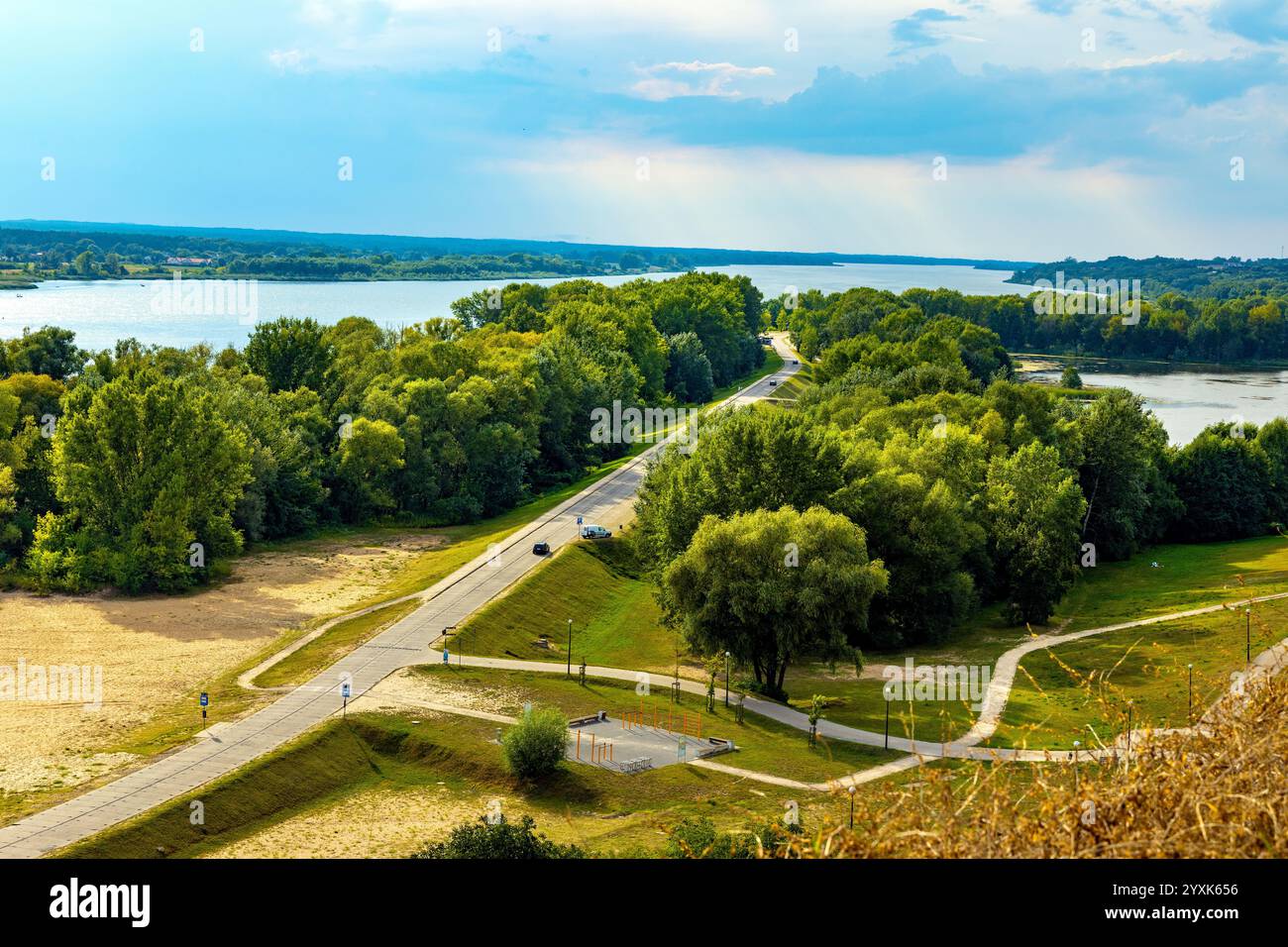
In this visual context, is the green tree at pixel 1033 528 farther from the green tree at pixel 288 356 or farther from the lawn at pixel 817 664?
the green tree at pixel 288 356

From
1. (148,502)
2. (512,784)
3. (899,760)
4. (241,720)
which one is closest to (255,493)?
(148,502)

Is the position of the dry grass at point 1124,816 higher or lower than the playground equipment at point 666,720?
higher

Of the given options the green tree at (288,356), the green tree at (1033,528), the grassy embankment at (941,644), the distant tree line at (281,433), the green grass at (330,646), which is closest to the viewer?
the grassy embankment at (941,644)

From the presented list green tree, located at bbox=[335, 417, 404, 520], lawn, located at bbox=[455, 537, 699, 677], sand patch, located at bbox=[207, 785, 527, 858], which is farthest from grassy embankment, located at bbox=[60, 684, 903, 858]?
green tree, located at bbox=[335, 417, 404, 520]

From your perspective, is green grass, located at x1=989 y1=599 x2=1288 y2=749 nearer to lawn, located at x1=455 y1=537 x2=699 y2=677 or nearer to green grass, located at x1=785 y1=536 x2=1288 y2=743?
green grass, located at x1=785 y1=536 x2=1288 y2=743

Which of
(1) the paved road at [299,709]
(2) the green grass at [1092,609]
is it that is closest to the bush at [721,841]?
(2) the green grass at [1092,609]
